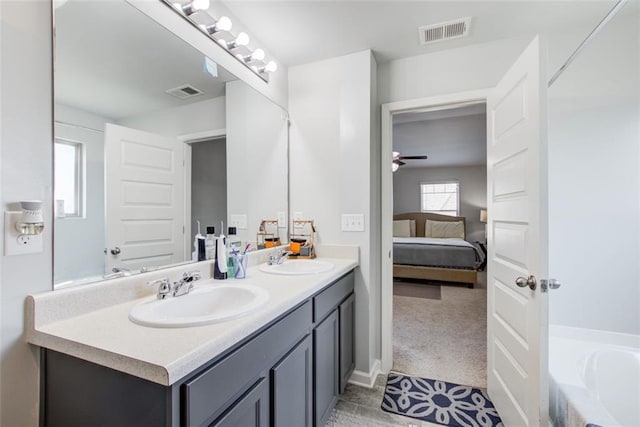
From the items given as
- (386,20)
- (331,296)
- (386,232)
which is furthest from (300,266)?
(386,20)

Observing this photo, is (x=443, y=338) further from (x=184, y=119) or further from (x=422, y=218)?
(x=422, y=218)

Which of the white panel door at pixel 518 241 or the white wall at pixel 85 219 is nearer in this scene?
the white wall at pixel 85 219

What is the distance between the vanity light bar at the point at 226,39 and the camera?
1355 mm

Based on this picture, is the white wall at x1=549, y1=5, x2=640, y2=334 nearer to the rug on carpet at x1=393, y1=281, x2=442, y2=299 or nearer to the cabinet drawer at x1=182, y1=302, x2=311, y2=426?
the cabinet drawer at x1=182, y1=302, x2=311, y2=426

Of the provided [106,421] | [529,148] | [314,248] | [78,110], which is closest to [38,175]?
[78,110]

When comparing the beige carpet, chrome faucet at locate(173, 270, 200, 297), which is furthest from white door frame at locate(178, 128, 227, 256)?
the beige carpet

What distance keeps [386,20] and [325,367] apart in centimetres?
203

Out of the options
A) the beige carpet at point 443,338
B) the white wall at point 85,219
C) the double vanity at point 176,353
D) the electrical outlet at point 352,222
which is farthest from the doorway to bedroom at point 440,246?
the white wall at point 85,219

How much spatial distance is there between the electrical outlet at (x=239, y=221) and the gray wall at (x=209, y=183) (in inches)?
2.5

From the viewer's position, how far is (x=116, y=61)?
3.75ft

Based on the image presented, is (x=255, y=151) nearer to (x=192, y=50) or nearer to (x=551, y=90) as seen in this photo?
(x=192, y=50)

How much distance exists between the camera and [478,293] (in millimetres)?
4145

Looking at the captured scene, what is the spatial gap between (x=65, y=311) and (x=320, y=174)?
1.63 meters

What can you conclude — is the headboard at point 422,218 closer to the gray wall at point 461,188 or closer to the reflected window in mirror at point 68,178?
the gray wall at point 461,188
